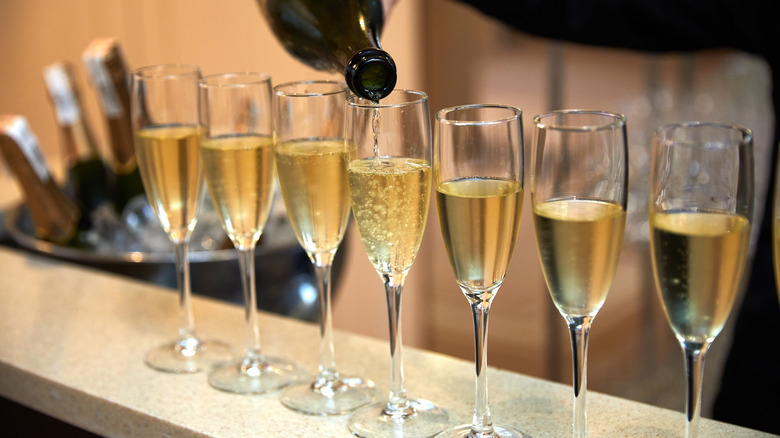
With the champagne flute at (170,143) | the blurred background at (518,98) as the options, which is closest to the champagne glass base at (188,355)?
the champagne flute at (170,143)

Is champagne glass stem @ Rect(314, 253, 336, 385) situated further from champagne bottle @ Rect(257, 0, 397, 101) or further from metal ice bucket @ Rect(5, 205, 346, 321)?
metal ice bucket @ Rect(5, 205, 346, 321)

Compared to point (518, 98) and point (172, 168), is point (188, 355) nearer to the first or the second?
point (172, 168)

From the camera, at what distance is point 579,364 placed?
0.72 metres

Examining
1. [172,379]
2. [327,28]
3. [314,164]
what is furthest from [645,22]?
[172,379]

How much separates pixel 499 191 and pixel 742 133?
20 cm

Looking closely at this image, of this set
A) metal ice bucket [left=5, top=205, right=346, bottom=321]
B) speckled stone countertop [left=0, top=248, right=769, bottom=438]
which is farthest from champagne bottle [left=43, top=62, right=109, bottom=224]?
speckled stone countertop [left=0, top=248, right=769, bottom=438]

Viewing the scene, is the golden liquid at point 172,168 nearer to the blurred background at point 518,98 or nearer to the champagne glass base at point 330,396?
the champagne glass base at point 330,396

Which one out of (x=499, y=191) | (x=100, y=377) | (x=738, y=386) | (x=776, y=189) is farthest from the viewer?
(x=738, y=386)

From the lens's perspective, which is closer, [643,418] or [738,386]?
[643,418]

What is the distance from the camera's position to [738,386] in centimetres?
144

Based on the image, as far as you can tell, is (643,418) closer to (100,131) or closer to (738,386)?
(738,386)

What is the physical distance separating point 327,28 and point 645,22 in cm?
91

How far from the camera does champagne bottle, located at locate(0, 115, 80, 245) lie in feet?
4.73

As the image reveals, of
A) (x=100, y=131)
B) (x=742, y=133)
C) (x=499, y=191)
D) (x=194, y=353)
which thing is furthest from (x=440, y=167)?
(x=100, y=131)
